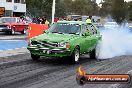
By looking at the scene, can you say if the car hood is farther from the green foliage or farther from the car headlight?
the green foliage

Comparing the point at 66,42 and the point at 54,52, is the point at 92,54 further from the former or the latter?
the point at 54,52

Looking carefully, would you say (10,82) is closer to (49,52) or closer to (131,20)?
(49,52)

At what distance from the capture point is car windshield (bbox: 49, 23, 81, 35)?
13.8 meters

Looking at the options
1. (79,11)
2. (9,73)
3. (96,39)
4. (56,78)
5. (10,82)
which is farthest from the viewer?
(79,11)

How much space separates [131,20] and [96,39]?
6428 centimetres

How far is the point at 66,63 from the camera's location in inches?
521

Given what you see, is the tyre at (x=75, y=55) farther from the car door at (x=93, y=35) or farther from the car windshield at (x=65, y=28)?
the car door at (x=93, y=35)

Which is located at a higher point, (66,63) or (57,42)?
(57,42)

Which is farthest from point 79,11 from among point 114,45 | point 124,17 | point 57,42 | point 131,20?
point 57,42

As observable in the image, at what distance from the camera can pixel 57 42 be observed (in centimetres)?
1255

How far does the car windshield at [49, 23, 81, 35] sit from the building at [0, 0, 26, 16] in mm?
43752

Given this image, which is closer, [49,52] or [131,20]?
[49,52]

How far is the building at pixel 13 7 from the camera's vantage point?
57594 millimetres

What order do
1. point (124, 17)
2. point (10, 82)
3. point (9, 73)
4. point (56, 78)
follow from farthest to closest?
1. point (124, 17)
2. point (9, 73)
3. point (56, 78)
4. point (10, 82)
